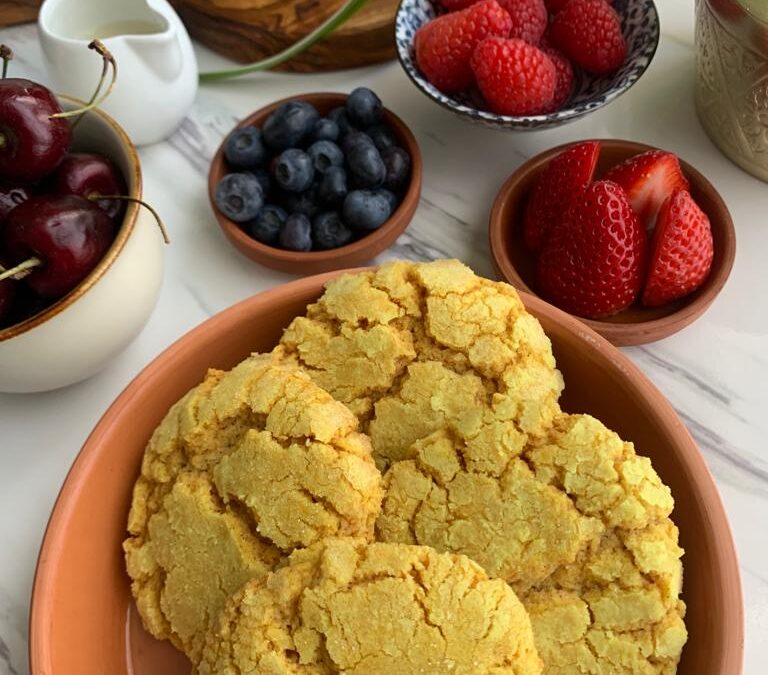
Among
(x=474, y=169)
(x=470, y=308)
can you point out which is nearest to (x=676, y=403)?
(x=470, y=308)

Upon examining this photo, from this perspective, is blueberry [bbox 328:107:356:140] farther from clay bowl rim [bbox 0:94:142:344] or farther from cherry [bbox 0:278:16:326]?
cherry [bbox 0:278:16:326]

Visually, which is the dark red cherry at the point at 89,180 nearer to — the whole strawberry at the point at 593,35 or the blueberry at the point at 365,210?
the blueberry at the point at 365,210

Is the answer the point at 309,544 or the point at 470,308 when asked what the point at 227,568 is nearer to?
the point at 309,544

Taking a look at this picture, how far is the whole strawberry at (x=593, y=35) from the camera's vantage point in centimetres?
111

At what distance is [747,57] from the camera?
0.99 metres

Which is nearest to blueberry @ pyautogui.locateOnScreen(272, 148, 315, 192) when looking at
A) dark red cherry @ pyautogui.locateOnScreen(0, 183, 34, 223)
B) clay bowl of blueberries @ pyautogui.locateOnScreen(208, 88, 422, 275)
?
clay bowl of blueberries @ pyautogui.locateOnScreen(208, 88, 422, 275)

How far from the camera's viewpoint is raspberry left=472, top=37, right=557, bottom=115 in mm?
1059

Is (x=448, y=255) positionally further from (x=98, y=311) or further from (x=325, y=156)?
(x=98, y=311)

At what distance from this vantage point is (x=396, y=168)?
1127 mm

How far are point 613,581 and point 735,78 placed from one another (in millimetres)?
670

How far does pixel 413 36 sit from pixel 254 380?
0.62 m

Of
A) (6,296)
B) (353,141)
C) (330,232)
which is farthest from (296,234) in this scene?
(6,296)

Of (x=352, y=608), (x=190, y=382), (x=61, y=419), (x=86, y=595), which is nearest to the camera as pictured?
(x=352, y=608)

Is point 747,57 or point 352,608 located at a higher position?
point 747,57
